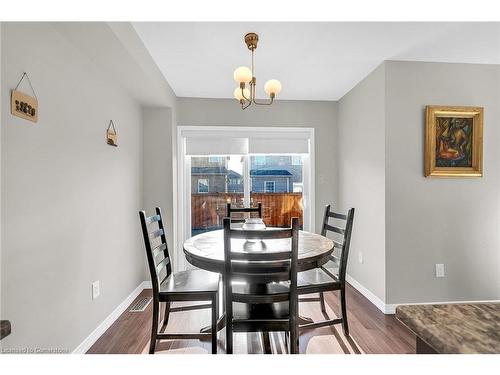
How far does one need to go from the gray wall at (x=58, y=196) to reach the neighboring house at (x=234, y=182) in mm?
1453

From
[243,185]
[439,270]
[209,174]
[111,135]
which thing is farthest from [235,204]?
[439,270]

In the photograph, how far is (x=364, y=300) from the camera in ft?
9.13

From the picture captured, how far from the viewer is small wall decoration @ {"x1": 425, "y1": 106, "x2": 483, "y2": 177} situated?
2.46 meters

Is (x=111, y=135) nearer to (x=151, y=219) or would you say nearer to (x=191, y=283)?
(x=151, y=219)

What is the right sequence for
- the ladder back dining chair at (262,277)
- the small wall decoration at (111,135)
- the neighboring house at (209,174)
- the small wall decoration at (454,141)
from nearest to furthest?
the ladder back dining chair at (262,277), the small wall decoration at (111,135), the small wall decoration at (454,141), the neighboring house at (209,174)

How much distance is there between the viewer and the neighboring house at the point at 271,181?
3711 mm

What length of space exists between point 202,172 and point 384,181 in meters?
2.24

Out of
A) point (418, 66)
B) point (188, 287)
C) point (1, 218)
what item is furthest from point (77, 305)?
point (418, 66)

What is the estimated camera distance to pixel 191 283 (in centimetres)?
194

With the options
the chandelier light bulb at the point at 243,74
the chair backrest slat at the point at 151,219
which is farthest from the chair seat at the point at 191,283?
the chandelier light bulb at the point at 243,74

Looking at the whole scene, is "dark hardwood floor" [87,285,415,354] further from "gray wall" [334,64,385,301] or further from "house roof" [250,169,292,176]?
"house roof" [250,169,292,176]

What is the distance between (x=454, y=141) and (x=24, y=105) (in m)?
3.25

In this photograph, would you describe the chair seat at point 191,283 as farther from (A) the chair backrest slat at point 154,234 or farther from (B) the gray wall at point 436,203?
(B) the gray wall at point 436,203

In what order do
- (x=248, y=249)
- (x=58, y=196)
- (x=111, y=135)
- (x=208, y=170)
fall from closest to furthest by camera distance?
(x=58, y=196), (x=248, y=249), (x=111, y=135), (x=208, y=170)
